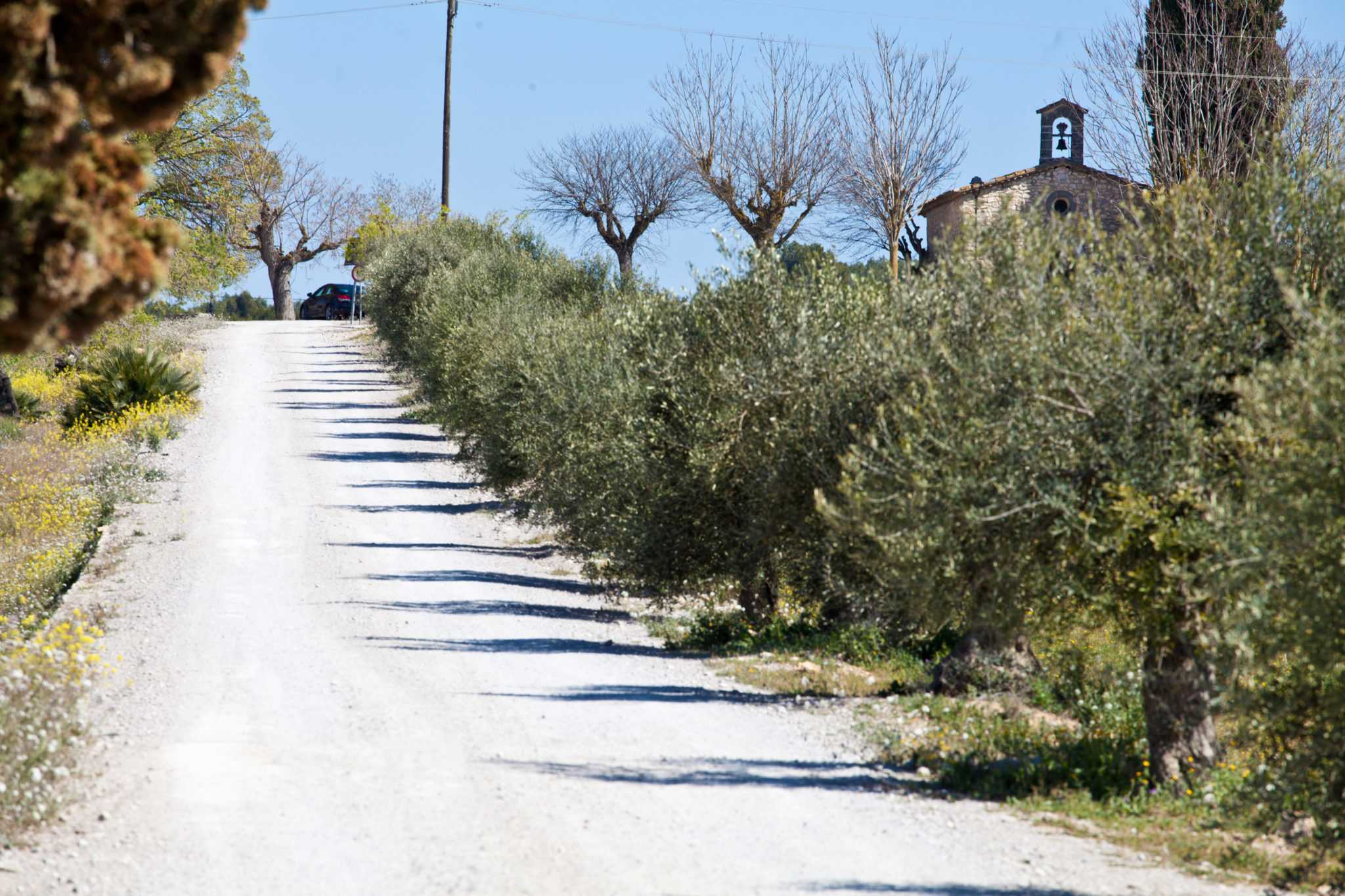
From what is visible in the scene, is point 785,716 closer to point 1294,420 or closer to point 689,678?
point 689,678

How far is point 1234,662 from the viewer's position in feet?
21.6

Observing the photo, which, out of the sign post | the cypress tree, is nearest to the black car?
the sign post

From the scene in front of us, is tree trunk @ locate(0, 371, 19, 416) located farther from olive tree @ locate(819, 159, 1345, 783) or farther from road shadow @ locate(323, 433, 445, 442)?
olive tree @ locate(819, 159, 1345, 783)

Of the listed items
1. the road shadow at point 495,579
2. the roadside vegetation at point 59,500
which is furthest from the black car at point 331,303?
the road shadow at point 495,579

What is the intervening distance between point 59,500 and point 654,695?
1398cm

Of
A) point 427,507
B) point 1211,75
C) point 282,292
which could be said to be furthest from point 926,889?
point 282,292

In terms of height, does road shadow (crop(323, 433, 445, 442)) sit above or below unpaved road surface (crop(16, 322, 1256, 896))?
above

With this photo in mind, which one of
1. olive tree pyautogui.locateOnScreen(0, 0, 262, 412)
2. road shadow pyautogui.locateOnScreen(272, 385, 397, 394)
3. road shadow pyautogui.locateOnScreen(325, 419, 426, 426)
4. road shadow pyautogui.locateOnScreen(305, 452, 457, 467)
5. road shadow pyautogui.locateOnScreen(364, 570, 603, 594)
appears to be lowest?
road shadow pyautogui.locateOnScreen(364, 570, 603, 594)

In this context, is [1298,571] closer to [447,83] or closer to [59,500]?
[59,500]

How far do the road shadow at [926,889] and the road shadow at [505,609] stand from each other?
9.63 meters

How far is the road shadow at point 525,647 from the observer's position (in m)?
13.9

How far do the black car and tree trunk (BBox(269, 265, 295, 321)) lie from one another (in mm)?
4893

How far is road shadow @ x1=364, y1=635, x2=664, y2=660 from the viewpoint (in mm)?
13906

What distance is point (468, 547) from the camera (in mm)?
21812
